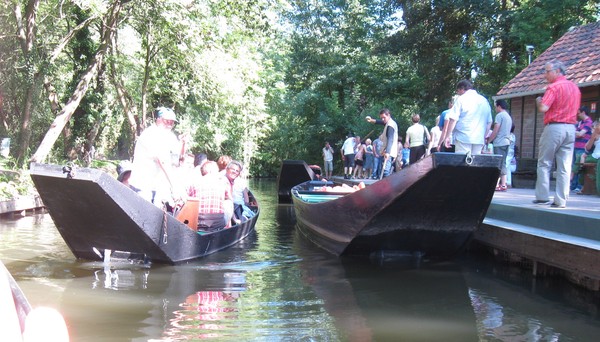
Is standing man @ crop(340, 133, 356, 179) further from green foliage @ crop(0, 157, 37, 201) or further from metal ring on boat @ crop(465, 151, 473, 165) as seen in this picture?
metal ring on boat @ crop(465, 151, 473, 165)

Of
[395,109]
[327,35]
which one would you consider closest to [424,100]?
[395,109]

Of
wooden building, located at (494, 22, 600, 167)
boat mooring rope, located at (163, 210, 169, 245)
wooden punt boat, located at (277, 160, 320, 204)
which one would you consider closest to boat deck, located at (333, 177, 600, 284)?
boat mooring rope, located at (163, 210, 169, 245)

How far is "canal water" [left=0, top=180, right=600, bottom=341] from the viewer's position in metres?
5.32

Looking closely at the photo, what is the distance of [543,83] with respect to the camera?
15477 millimetres

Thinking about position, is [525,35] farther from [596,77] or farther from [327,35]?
[327,35]

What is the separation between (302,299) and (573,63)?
12070mm

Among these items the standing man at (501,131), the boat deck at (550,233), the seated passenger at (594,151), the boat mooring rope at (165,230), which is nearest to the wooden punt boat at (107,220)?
the boat mooring rope at (165,230)

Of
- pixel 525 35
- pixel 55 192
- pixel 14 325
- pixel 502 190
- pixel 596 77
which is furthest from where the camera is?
pixel 525 35

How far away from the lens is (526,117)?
17156 mm

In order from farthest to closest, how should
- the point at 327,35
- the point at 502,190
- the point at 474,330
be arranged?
1. the point at 327,35
2. the point at 502,190
3. the point at 474,330

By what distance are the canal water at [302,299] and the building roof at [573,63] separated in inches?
286

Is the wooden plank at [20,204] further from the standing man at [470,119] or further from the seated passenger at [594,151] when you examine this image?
the seated passenger at [594,151]

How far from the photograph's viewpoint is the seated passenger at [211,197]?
29.1 feet

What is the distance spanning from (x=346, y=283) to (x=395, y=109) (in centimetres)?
2291
